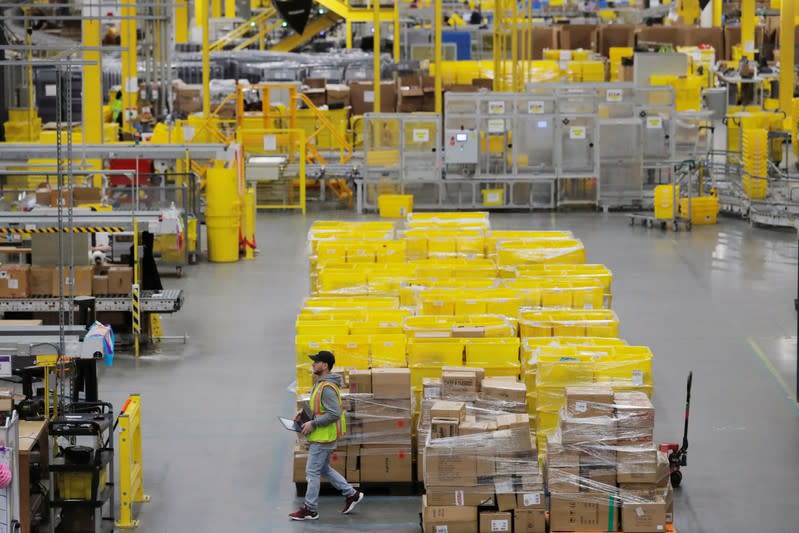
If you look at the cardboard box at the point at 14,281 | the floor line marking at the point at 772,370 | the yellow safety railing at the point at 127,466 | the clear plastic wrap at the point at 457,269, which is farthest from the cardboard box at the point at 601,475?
the cardboard box at the point at 14,281

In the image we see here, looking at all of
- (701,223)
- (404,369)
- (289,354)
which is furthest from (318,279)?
(701,223)

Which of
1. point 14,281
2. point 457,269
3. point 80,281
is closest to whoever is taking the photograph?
point 457,269

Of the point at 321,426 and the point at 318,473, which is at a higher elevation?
the point at 321,426

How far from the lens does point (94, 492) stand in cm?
973

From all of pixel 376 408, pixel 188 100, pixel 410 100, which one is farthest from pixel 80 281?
pixel 188 100

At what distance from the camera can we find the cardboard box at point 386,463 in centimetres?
1078

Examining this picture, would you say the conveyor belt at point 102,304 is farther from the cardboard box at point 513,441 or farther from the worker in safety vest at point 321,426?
the cardboard box at point 513,441

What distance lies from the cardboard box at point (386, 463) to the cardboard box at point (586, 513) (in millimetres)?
1456

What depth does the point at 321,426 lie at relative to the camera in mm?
9992

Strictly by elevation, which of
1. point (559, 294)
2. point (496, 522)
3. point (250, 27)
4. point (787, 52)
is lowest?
point (496, 522)

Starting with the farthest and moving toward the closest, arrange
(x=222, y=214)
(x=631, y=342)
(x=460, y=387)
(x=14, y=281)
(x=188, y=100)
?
(x=188, y=100), (x=222, y=214), (x=631, y=342), (x=14, y=281), (x=460, y=387)

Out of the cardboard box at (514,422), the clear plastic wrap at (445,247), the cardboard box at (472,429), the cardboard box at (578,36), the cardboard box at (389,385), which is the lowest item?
the cardboard box at (472,429)

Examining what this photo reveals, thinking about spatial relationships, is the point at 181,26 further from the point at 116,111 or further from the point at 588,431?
the point at 588,431

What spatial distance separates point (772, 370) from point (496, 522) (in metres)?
6.30
